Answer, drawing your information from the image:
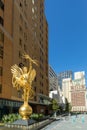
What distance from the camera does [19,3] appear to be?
6128 cm

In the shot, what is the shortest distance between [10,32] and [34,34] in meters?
24.0

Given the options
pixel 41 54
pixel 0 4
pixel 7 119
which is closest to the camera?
pixel 7 119

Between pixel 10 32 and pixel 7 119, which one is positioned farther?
pixel 10 32

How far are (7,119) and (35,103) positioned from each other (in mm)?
37240

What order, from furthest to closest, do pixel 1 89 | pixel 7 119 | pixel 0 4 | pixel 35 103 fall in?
pixel 35 103 → pixel 0 4 → pixel 1 89 → pixel 7 119

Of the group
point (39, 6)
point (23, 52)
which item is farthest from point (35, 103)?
point (39, 6)

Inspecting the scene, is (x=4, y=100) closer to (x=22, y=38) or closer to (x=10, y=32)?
(x=10, y=32)

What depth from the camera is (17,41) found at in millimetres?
56969

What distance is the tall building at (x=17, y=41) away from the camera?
1914 inches

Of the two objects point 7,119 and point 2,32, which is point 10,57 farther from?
point 7,119

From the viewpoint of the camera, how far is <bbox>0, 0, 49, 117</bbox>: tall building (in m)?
48.6

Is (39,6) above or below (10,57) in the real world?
above

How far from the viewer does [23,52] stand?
2409 inches

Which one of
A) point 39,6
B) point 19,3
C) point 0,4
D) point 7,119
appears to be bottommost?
point 7,119
